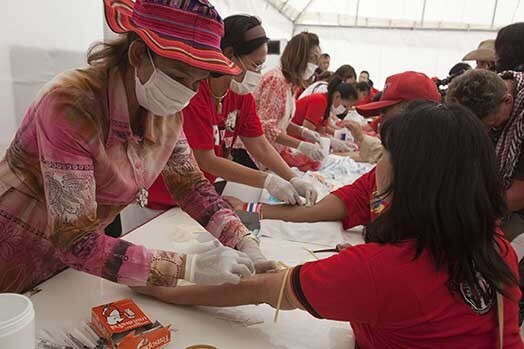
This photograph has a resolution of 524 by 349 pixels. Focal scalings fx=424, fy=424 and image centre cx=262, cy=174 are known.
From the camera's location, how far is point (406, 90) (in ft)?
5.96

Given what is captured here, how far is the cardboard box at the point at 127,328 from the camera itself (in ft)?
3.10

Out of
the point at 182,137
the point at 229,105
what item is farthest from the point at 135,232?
the point at 229,105

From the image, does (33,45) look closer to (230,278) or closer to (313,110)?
(230,278)

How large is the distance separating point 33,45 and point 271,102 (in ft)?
5.09

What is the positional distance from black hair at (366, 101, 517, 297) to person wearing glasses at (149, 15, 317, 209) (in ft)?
3.37

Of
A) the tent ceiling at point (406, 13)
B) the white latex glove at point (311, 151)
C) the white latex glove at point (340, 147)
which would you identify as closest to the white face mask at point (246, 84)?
the white latex glove at point (311, 151)

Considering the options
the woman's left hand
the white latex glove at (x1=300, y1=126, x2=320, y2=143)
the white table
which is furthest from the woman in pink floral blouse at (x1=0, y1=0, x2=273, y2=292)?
the white latex glove at (x1=300, y1=126, x2=320, y2=143)

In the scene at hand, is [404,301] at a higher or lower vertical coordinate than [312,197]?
higher

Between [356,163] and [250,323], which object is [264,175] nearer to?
[250,323]

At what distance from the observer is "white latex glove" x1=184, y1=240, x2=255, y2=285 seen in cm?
106

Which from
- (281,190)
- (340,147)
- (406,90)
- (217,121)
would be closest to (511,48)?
(406,90)

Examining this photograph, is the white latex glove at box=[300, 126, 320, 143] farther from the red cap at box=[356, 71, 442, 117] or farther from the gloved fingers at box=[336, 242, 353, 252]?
the gloved fingers at box=[336, 242, 353, 252]

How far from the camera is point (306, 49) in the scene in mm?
3098

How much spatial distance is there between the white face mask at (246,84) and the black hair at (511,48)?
1295 mm
